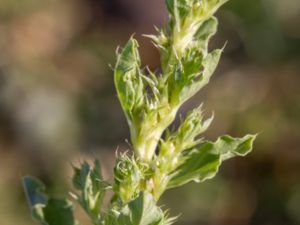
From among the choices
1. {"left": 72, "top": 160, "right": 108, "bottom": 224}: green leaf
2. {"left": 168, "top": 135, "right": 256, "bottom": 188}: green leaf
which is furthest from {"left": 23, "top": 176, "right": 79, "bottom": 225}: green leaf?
{"left": 168, "top": 135, "right": 256, "bottom": 188}: green leaf

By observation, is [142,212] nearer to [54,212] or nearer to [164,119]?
[164,119]

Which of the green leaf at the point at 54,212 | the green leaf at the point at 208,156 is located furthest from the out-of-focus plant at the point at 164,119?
the green leaf at the point at 54,212

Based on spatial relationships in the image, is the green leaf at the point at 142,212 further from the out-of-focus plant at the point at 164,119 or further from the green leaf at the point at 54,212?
the green leaf at the point at 54,212

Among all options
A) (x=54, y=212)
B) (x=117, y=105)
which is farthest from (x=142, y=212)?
(x=117, y=105)

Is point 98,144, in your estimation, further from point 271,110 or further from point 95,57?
point 271,110

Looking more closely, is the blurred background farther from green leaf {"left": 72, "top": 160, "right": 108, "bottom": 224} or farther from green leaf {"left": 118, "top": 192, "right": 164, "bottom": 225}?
green leaf {"left": 118, "top": 192, "right": 164, "bottom": 225}
